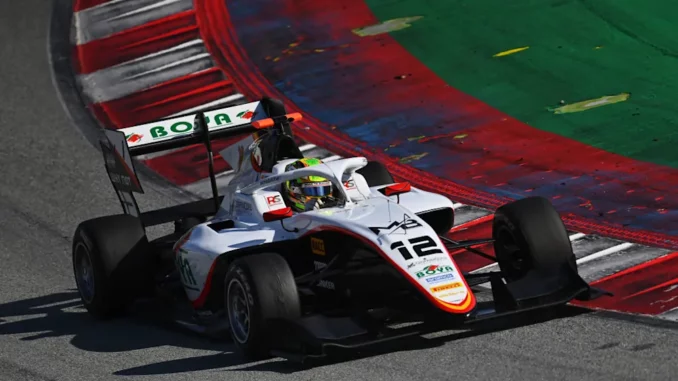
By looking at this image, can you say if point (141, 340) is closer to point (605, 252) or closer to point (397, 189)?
point (397, 189)

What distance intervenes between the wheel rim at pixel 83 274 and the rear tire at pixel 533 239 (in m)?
3.81

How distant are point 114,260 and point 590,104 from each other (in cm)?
714

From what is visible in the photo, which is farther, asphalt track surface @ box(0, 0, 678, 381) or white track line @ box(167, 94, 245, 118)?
white track line @ box(167, 94, 245, 118)

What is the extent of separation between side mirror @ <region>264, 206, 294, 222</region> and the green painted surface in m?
5.29

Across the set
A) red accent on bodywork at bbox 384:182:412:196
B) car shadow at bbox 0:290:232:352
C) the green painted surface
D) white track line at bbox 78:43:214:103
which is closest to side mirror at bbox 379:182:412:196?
red accent on bodywork at bbox 384:182:412:196

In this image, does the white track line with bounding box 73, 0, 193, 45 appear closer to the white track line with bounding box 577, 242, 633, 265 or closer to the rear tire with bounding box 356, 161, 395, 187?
the rear tire with bounding box 356, 161, 395, 187

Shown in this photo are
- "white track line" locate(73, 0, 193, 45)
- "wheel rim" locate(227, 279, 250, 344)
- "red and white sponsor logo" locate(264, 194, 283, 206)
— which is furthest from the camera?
"white track line" locate(73, 0, 193, 45)

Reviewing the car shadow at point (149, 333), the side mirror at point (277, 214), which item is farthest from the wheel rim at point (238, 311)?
the side mirror at point (277, 214)

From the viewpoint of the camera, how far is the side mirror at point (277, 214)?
1055cm

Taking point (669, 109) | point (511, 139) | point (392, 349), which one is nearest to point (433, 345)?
point (392, 349)

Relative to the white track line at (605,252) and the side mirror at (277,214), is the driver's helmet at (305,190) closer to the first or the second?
the side mirror at (277,214)

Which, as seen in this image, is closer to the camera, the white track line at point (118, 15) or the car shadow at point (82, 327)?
the car shadow at point (82, 327)

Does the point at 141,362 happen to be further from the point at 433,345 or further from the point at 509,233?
the point at 509,233

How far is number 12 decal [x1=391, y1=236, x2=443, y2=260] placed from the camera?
31.3 ft
